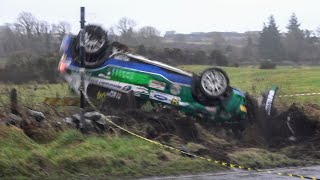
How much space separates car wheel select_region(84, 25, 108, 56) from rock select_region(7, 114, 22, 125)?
3.10m

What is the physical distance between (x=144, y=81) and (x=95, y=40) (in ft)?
5.17

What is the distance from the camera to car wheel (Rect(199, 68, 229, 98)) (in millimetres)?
12562

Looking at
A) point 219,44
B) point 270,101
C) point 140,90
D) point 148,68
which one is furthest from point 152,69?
point 219,44

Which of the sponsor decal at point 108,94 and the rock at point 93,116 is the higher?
the sponsor decal at point 108,94

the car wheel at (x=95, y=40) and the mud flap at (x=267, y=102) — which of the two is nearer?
the car wheel at (x=95, y=40)

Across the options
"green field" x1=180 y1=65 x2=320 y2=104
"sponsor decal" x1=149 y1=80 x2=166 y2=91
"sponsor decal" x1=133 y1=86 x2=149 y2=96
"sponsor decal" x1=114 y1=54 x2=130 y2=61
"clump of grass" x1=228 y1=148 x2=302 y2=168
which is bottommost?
"green field" x1=180 y1=65 x2=320 y2=104

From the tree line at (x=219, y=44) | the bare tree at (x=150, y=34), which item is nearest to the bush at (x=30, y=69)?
the tree line at (x=219, y=44)

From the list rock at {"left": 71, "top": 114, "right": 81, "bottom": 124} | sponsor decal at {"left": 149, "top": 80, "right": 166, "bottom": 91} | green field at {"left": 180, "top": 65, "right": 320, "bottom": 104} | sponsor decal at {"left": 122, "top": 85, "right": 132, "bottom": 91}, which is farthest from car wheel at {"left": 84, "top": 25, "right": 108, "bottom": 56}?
green field at {"left": 180, "top": 65, "right": 320, "bottom": 104}

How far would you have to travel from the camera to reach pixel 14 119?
32.9 feet

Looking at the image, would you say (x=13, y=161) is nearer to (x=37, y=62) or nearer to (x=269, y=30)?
(x=37, y=62)

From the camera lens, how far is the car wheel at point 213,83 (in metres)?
12.6

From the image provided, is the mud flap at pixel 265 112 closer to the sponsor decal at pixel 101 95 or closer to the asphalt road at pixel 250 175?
the asphalt road at pixel 250 175

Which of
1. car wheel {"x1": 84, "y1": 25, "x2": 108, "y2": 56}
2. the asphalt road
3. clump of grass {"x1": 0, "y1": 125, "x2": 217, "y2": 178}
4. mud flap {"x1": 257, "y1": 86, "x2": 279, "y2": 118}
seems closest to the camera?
clump of grass {"x1": 0, "y1": 125, "x2": 217, "y2": 178}

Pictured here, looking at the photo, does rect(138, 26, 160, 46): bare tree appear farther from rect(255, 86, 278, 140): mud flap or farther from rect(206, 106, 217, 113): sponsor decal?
rect(206, 106, 217, 113): sponsor decal
